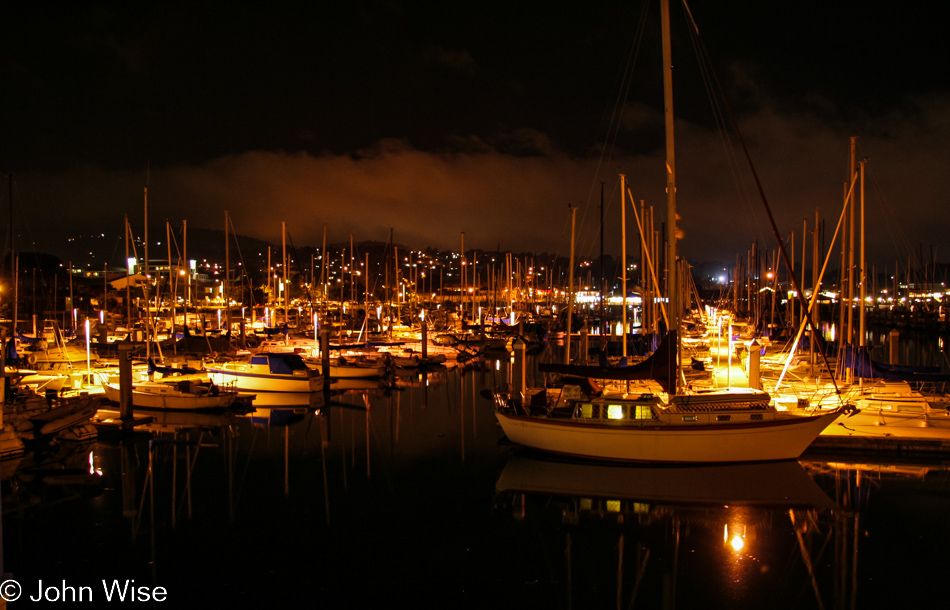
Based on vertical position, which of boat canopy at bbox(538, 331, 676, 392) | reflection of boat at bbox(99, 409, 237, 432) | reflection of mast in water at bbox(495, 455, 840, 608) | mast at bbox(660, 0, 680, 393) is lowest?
reflection of mast in water at bbox(495, 455, 840, 608)

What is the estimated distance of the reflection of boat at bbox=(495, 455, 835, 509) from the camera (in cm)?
1592

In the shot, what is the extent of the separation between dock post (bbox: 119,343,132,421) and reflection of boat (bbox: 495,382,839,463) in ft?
48.4

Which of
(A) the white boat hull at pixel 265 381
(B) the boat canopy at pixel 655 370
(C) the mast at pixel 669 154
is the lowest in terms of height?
(A) the white boat hull at pixel 265 381

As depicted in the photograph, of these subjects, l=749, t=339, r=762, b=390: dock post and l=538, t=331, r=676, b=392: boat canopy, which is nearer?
l=538, t=331, r=676, b=392: boat canopy

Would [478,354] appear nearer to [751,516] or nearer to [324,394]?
[324,394]

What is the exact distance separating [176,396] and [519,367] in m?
23.4

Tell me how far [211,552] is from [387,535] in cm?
351

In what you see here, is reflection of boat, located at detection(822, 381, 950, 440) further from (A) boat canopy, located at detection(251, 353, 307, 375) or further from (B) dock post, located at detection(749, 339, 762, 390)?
(A) boat canopy, located at detection(251, 353, 307, 375)

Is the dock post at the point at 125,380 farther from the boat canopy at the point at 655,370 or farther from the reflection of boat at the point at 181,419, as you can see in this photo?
the boat canopy at the point at 655,370

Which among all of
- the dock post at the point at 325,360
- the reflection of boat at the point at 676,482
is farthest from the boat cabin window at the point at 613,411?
the dock post at the point at 325,360

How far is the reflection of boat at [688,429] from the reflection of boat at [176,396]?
14.9 metres

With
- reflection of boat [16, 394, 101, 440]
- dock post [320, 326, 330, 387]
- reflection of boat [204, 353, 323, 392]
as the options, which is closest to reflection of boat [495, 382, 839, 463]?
reflection of boat [16, 394, 101, 440]

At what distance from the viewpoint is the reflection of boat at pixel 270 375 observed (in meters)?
31.2

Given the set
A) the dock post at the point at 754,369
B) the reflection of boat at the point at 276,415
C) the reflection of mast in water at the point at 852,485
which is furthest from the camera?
the reflection of boat at the point at 276,415
